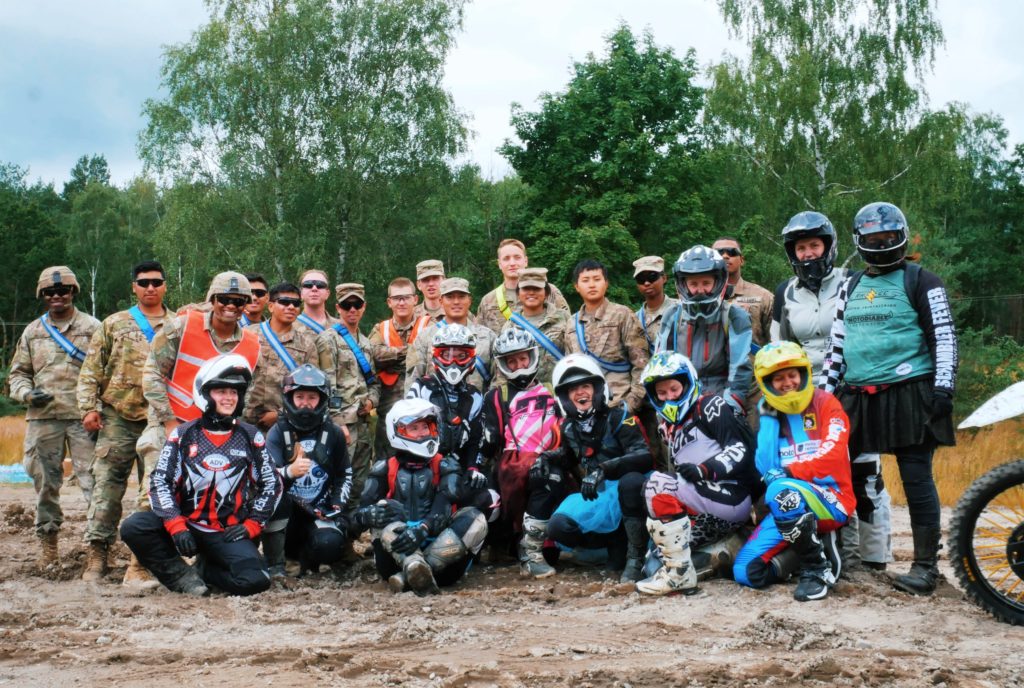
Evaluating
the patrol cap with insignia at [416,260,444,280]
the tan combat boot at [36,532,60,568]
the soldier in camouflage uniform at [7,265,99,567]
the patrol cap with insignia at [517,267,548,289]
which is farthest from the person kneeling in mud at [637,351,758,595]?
the soldier in camouflage uniform at [7,265,99,567]

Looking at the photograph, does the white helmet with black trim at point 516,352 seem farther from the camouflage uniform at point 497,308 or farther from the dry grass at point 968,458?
the dry grass at point 968,458

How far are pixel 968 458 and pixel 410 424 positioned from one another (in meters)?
10.2

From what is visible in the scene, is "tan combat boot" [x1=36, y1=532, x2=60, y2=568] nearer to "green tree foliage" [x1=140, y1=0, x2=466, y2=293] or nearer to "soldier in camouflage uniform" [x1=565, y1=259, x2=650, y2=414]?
"soldier in camouflage uniform" [x1=565, y1=259, x2=650, y2=414]

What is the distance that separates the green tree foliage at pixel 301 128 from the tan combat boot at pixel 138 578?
70.3 feet

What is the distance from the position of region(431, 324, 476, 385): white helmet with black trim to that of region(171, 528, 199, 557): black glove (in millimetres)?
2205

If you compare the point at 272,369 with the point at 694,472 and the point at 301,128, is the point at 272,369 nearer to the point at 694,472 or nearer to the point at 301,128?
the point at 694,472

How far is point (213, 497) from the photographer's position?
6.98 m

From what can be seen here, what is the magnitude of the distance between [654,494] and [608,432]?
0.84 m

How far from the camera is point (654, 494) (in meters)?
6.54

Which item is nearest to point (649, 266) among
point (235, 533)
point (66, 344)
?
point (235, 533)

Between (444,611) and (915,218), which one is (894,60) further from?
(444,611)

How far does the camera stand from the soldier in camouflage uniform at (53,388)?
843 centimetres

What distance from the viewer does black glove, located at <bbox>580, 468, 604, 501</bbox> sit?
272 inches

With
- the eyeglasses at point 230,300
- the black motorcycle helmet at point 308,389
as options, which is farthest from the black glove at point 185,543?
the eyeglasses at point 230,300
